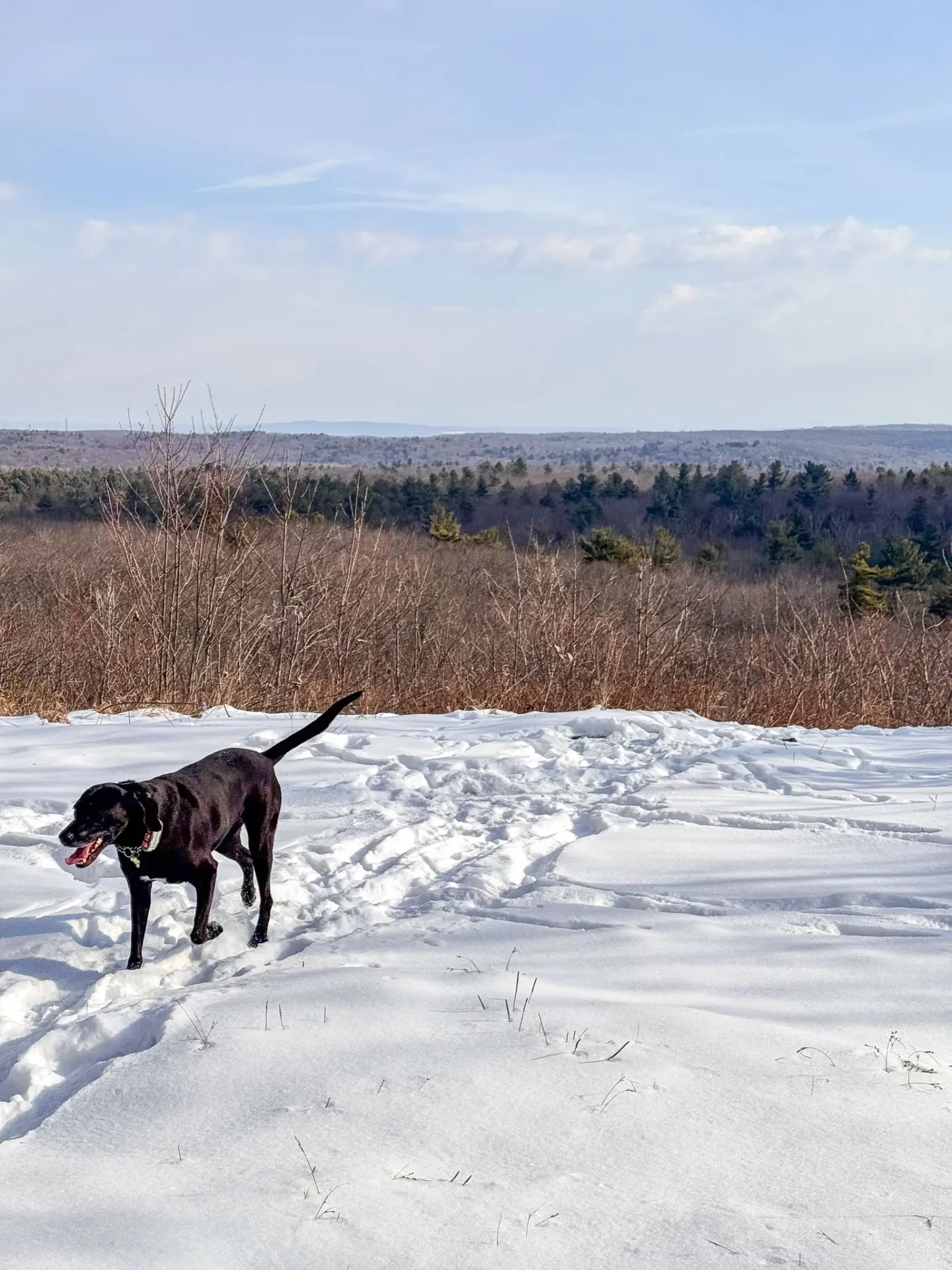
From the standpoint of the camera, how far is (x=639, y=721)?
9.05 m

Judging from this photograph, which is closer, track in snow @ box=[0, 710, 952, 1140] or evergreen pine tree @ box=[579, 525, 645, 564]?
track in snow @ box=[0, 710, 952, 1140]

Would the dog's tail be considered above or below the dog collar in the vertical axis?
above

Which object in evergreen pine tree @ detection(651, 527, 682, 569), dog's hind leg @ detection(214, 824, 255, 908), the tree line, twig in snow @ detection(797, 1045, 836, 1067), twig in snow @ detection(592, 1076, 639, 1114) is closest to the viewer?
twig in snow @ detection(592, 1076, 639, 1114)

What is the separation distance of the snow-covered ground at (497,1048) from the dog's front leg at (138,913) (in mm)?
86

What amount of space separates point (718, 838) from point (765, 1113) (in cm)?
293

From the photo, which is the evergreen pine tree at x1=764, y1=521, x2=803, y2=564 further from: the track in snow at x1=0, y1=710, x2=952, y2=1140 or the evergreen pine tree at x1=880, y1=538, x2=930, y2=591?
the track in snow at x1=0, y1=710, x2=952, y2=1140

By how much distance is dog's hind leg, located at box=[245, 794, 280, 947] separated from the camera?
175 inches

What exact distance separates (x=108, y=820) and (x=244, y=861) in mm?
967

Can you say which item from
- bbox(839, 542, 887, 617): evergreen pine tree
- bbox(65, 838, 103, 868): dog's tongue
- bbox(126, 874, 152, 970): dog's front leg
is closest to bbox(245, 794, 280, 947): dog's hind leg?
bbox(126, 874, 152, 970): dog's front leg

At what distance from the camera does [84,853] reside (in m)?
3.74

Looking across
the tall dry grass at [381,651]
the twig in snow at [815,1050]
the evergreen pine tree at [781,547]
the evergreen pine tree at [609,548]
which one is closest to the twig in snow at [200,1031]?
the twig in snow at [815,1050]

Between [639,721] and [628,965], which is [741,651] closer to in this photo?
[639,721]

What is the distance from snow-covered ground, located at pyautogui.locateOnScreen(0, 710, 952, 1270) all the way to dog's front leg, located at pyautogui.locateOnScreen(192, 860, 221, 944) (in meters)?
0.10

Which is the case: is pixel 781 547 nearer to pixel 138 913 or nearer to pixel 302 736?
pixel 302 736
